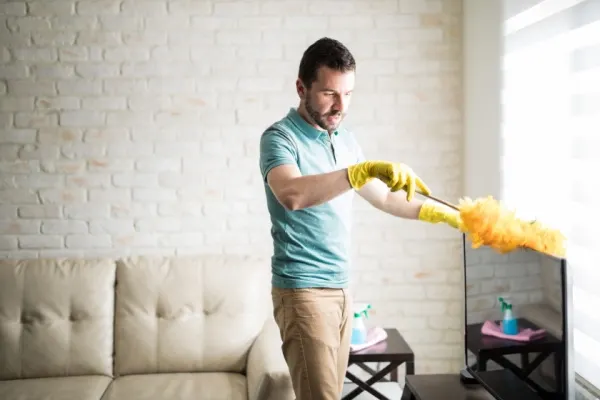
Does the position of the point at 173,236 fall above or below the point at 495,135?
below

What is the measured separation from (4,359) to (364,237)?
5.86 feet

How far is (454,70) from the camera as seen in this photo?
3098 mm

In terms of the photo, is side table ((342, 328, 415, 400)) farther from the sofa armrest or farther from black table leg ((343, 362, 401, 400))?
the sofa armrest

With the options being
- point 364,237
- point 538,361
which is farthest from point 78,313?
point 538,361

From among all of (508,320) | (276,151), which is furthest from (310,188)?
(508,320)

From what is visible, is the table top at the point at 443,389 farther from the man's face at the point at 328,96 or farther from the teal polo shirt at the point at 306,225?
the man's face at the point at 328,96

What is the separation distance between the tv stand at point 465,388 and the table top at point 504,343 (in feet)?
0.24

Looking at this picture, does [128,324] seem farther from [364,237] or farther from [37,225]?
[364,237]

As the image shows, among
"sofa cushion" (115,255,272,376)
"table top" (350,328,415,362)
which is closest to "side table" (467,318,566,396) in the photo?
"table top" (350,328,415,362)

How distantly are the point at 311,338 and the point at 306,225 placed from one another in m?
0.35

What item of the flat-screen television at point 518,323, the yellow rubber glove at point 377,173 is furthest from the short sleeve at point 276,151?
the flat-screen television at point 518,323

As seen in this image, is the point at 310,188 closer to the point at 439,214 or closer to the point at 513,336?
the point at 439,214

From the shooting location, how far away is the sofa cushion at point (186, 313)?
273 centimetres

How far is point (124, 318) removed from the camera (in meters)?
2.77
